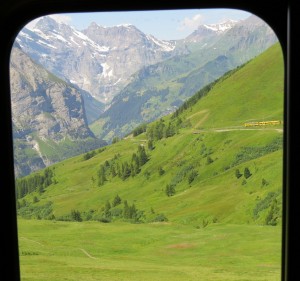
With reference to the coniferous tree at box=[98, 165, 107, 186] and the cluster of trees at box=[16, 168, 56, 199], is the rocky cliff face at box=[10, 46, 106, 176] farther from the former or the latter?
the coniferous tree at box=[98, 165, 107, 186]

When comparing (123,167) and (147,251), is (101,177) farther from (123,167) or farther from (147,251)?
(147,251)

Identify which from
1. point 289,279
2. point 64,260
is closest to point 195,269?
point 64,260

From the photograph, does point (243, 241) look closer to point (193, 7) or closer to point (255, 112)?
point (255, 112)

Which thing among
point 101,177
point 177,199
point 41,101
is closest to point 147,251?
point 177,199

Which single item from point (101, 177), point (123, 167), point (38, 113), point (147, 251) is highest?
point (38, 113)

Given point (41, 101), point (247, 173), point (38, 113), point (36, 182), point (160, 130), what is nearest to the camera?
point (247, 173)

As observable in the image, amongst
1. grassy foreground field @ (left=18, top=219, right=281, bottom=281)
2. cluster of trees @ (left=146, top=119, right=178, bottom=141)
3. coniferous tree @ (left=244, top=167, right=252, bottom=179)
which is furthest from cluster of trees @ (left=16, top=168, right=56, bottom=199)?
coniferous tree @ (left=244, top=167, right=252, bottom=179)
